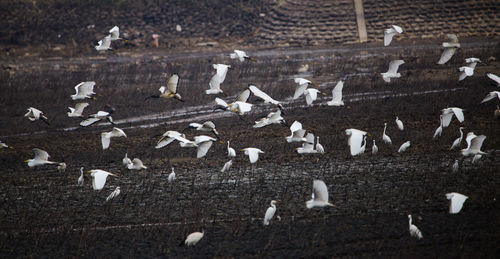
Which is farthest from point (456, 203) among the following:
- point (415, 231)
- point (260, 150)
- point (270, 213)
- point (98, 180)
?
point (98, 180)

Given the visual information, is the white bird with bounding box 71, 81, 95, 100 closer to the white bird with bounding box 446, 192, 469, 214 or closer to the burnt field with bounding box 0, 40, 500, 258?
the burnt field with bounding box 0, 40, 500, 258

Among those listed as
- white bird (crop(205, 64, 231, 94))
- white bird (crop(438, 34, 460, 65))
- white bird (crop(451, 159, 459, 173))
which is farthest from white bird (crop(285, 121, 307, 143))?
white bird (crop(438, 34, 460, 65))

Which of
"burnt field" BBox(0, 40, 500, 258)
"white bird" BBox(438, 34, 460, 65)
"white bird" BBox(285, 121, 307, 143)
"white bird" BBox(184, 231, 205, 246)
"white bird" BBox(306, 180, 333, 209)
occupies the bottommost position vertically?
"burnt field" BBox(0, 40, 500, 258)

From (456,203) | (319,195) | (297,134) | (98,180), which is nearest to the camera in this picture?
(456,203)

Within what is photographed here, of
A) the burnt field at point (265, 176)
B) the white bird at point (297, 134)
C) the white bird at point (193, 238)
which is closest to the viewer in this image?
the white bird at point (193, 238)

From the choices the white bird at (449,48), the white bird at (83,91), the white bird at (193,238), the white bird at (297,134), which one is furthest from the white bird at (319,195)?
the white bird at (83,91)

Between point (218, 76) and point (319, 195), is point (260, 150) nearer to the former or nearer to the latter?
point (218, 76)

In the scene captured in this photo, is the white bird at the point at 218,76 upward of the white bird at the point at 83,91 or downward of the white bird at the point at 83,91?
upward

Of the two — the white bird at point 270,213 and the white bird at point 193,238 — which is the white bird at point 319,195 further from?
the white bird at point 193,238

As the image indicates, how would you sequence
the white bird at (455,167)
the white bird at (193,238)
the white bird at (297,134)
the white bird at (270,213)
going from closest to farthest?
the white bird at (193,238), the white bird at (270,213), the white bird at (455,167), the white bird at (297,134)

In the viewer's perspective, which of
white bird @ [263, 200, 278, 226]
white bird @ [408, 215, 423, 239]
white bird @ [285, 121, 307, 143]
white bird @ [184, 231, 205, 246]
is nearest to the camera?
white bird @ [408, 215, 423, 239]
